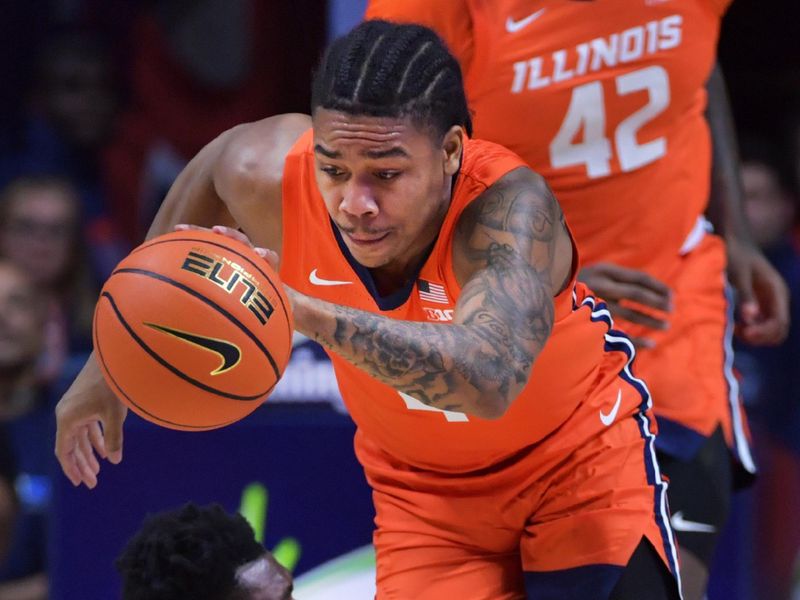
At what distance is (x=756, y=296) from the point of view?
154 inches

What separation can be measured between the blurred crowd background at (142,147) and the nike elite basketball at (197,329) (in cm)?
229

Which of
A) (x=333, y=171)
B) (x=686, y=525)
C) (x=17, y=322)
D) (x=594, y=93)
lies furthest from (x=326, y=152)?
(x=17, y=322)

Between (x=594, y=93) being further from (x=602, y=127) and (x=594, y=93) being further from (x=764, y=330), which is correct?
(x=764, y=330)

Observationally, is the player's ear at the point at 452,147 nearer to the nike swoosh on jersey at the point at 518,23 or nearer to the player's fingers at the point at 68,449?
the nike swoosh on jersey at the point at 518,23

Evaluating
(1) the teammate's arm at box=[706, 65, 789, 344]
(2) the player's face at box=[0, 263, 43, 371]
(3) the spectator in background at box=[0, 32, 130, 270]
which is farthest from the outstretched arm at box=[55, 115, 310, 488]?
(3) the spectator in background at box=[0, 32, 130, 270]

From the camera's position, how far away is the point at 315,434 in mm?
4109

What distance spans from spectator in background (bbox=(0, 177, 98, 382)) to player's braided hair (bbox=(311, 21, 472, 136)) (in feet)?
8.98

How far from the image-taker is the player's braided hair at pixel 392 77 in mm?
2463

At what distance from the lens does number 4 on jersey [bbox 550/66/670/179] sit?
11.2 feet

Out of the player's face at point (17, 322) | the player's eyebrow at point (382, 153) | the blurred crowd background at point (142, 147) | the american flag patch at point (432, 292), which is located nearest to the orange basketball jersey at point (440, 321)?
the american flag patch at point (432, 292)

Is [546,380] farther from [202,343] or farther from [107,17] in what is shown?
[107,17]

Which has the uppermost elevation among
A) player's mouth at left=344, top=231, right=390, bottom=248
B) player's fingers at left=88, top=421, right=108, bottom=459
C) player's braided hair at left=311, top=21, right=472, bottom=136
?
player's braided hair at left=311, top=21, right=472, bottom=136

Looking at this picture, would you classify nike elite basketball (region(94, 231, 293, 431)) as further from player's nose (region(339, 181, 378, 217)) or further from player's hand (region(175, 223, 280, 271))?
player's nose (region(339, 181, 378, 217))

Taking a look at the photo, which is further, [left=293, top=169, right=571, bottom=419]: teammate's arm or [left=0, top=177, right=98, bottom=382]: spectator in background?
[left=0, top=177, right=98, bottom=382]: spectator in background
